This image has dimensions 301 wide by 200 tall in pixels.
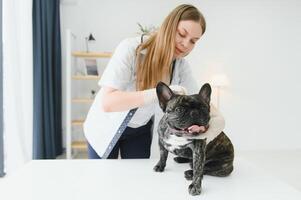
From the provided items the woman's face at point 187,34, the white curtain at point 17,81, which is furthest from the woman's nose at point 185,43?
the white curtain at point 17,81

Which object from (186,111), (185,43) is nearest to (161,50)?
(185,43)

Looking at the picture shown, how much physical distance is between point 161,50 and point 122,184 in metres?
0.51

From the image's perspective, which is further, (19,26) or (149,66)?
(19,26)

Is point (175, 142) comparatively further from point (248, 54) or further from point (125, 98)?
point (248, 54)

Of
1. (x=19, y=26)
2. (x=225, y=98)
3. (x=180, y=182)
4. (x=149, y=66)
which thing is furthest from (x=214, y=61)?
(x=180, y=182)

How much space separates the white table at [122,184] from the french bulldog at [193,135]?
1.6 inches

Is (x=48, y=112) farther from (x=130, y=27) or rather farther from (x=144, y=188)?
(x=144, y=188)

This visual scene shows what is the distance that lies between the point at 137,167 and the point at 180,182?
0.66 ft

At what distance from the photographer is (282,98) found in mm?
4039

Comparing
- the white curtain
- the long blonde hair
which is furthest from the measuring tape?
the white curtain

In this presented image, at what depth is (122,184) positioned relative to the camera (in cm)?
87

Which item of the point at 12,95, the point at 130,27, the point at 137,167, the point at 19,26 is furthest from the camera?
the point at 130,27

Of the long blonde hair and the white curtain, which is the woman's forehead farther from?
the white curtain

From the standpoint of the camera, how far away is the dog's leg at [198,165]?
0.82m
